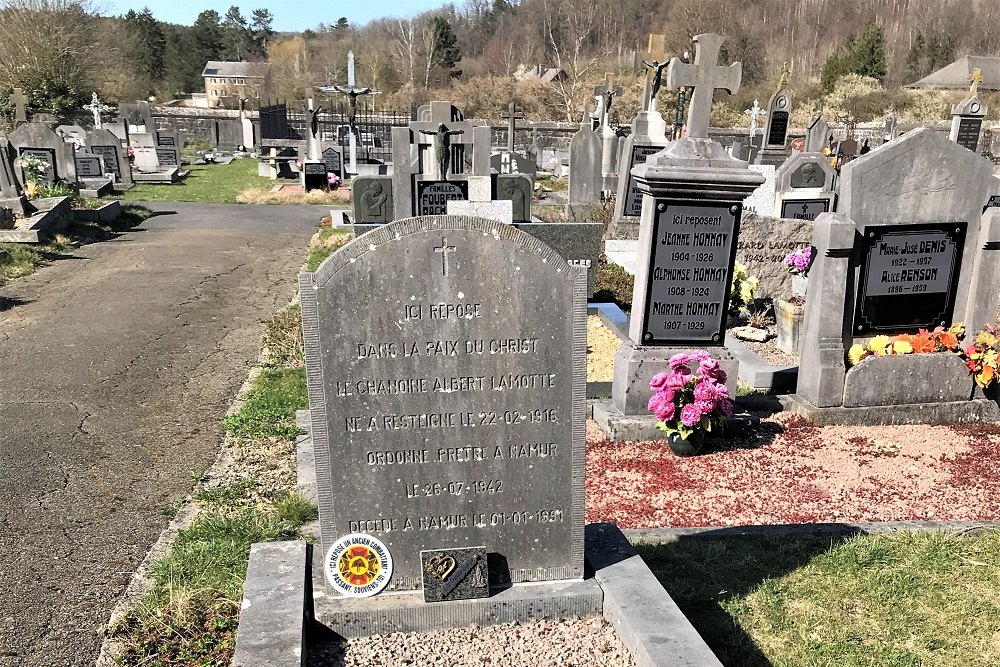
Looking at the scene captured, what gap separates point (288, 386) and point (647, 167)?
3673 mm

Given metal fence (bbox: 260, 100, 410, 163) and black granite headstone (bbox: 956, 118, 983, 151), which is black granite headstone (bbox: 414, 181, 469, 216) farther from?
metal fence (bbox: 260, 100, 410, 163)

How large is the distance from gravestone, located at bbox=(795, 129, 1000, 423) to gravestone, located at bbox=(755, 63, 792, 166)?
1448cm

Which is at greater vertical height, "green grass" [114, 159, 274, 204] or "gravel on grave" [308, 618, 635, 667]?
"green grass" [114, 159, 274, 204]

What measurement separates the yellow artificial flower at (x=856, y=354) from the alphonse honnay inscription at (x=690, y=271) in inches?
41.5

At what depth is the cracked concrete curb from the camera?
3398 mm

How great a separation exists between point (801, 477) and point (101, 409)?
562cm

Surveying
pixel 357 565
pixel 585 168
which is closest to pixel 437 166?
pixel 585 168

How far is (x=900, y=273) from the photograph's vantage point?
639cm

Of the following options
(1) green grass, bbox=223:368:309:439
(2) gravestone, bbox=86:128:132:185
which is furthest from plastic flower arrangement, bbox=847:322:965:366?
(2) gravestone, bbox=86:128:132:185

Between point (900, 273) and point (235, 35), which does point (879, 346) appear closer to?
point (900, 273)

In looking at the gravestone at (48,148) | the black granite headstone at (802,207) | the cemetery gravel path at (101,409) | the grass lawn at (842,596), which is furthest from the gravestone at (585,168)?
the grass lawn at (842,596)

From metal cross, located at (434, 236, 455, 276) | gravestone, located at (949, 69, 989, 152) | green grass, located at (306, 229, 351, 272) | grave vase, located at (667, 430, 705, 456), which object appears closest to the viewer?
metal cross, located at (434, 236, 455, 276)

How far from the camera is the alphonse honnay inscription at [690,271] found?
239 inches

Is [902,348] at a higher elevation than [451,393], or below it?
below
